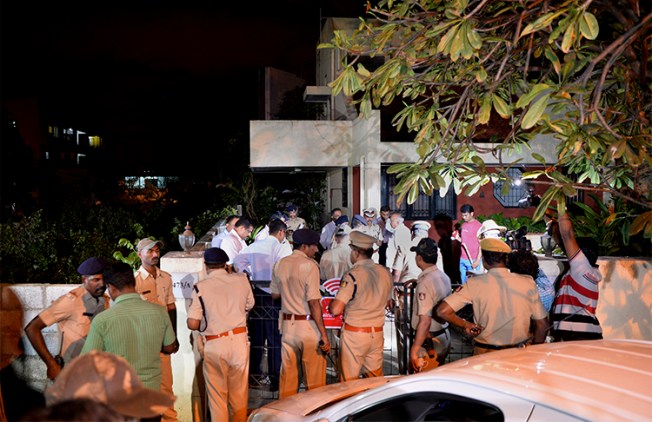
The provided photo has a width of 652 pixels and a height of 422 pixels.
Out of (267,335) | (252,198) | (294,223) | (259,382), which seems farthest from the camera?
(252,198)

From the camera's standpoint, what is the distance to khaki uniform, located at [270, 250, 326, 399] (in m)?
5.96

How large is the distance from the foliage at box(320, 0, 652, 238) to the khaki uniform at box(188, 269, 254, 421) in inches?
76.5

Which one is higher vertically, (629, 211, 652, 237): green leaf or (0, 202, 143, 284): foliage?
(629, 211, 652, 237): green leaf

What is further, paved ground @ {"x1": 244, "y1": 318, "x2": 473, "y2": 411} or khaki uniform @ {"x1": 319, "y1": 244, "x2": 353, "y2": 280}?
khaki uniform @ {"x1": 319, "y1": 244, "x2": 353, "y2": 280}

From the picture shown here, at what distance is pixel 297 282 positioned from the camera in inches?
234

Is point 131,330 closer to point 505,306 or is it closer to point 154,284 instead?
point 154,284

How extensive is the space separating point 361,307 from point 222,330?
141 cm

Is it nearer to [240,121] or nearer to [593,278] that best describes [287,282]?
[593,278]

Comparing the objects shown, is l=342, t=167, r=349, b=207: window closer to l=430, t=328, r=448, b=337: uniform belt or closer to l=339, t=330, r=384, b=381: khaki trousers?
l=430, t=328, r=448, b=337: uniform belt

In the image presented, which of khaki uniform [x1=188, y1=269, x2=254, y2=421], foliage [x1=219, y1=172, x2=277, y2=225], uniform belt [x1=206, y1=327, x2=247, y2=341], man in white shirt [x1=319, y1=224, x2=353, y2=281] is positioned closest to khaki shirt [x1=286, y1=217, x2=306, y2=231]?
man in white shirt [x1=319, y1=224, x2=353, y2=281]

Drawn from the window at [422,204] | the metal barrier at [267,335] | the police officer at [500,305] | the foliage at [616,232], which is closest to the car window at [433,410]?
the police officer at [500,305]

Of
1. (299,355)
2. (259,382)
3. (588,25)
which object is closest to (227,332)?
(299,355)

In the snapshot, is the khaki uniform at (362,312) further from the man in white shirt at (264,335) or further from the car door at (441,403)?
the car door at (441,403)

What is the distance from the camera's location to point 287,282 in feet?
19.7
